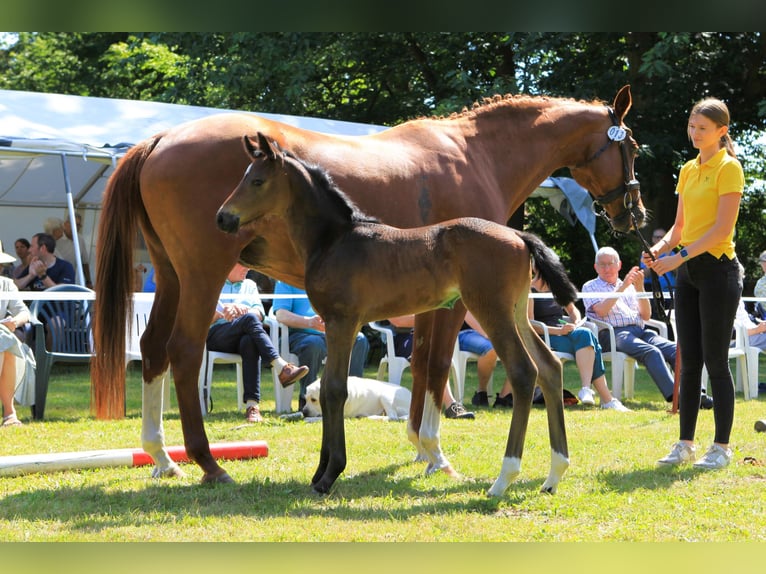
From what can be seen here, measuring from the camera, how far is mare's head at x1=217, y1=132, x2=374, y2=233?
14.1ft

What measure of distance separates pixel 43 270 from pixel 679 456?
25.1 ft

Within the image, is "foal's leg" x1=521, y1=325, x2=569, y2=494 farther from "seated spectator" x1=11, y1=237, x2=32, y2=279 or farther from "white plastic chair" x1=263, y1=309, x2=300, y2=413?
"seated spectator" x1=11, y1=237, x2=32, y2=279

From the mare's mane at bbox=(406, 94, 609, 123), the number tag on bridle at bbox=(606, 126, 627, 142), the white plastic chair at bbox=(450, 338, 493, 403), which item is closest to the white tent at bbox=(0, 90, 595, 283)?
the white plastic chair at bbox=(450, 338, 493, 403)

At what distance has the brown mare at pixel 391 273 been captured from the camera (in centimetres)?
430

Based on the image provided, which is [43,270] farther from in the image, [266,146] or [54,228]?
[266,146]

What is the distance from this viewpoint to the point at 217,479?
476 cm

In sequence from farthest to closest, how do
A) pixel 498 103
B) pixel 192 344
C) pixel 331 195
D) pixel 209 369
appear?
pixel 209 369 → pixel 498 103 → pixel 192 344 → pixel 331 195

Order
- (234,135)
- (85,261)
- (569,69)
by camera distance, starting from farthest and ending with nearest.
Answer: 1. (569,69)
2. (85,261)
3. (234,135)

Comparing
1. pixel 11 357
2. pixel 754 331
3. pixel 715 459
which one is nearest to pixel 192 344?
pixel 715 459

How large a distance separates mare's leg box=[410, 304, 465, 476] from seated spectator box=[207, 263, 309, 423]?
265cm

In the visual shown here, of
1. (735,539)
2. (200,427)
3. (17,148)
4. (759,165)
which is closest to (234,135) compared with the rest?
(200,427)

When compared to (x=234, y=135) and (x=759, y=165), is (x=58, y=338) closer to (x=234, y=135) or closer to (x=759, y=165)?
(x=234, y=135)

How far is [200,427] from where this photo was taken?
4824 millimetres

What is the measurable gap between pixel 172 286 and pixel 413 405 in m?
1.58
